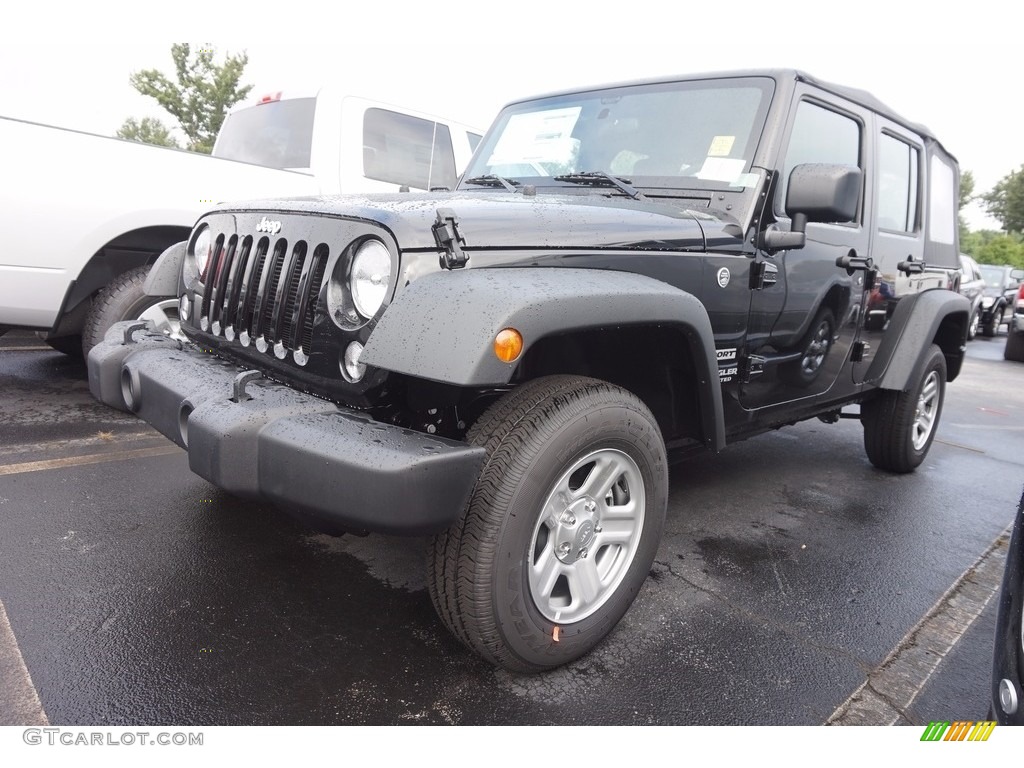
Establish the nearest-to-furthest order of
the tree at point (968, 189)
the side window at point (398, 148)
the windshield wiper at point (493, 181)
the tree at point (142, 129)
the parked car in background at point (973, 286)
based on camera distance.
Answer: the windshield wiper at point (493, 181) < the side window at point (398, 148) < the parked car in background at point (973, 286) < the tree at point (142, 129) < the tree at point (968, 189)

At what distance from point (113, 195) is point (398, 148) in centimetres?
245

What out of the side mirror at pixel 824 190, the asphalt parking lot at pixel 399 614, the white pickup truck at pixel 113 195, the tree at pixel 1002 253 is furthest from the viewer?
the tree at pixel 1002 253

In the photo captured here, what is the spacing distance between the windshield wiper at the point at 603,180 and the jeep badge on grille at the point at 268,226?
1280 mm

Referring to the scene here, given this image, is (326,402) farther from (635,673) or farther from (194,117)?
(194,117)

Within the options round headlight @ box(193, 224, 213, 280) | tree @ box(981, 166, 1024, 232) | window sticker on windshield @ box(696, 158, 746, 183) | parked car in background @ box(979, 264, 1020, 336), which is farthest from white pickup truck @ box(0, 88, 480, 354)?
tree @ box(981, 166, 1024, 232)

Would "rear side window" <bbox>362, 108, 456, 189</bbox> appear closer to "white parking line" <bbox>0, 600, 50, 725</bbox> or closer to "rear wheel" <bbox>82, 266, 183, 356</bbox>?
"rear wheel" <bbox>82, 266, 183, 356</bbox>

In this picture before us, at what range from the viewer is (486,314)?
5.67ft

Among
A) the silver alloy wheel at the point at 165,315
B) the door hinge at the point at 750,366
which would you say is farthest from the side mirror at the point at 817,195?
the silver alloy wheel at the point at 165,315

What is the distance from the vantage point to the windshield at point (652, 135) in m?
2.84

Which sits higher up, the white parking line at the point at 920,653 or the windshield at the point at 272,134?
the windshield at the point at 272,134

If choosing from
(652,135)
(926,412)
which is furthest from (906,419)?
(652,135)

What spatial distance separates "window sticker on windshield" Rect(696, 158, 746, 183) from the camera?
9.18 feet

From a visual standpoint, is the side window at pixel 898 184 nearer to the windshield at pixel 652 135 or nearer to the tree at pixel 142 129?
the windshield at pixel 652 135
